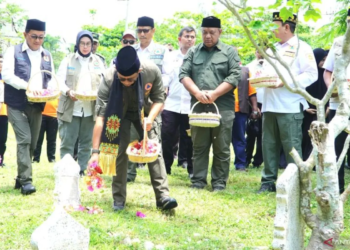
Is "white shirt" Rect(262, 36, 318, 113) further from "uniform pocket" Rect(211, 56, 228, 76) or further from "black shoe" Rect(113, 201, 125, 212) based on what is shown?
"black shoe" Rect(113, 201, 125, 212)

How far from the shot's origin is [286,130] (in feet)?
25.5

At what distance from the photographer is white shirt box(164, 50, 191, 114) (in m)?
9.42

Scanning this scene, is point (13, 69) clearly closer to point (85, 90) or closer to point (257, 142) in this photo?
point (85, 90)

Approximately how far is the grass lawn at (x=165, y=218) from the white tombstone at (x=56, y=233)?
0.89 m

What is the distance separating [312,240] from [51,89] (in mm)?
4689

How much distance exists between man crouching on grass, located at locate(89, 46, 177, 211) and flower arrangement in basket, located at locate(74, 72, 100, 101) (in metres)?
1.96

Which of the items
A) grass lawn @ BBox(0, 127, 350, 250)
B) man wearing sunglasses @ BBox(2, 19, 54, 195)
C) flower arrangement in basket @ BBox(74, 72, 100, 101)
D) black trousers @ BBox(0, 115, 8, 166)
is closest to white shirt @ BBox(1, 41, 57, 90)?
man wearing sunglasses @ BBox(2, 19, 54, 195)

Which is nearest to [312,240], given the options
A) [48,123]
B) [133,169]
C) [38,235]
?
[38,235]

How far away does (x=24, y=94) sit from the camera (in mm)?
7914

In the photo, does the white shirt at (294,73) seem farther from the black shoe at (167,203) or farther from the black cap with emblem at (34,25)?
the black cap with emblem at (34,25)

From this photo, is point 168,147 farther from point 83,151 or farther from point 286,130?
point 286,130

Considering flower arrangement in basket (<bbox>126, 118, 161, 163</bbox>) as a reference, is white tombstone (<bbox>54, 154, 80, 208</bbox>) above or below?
below

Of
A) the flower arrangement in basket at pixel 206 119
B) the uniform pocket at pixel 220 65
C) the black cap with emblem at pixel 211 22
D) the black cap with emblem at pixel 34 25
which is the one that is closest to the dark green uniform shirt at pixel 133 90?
the flower arrangement in basket at pixel 206 119

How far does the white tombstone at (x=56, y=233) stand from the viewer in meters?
4.33
